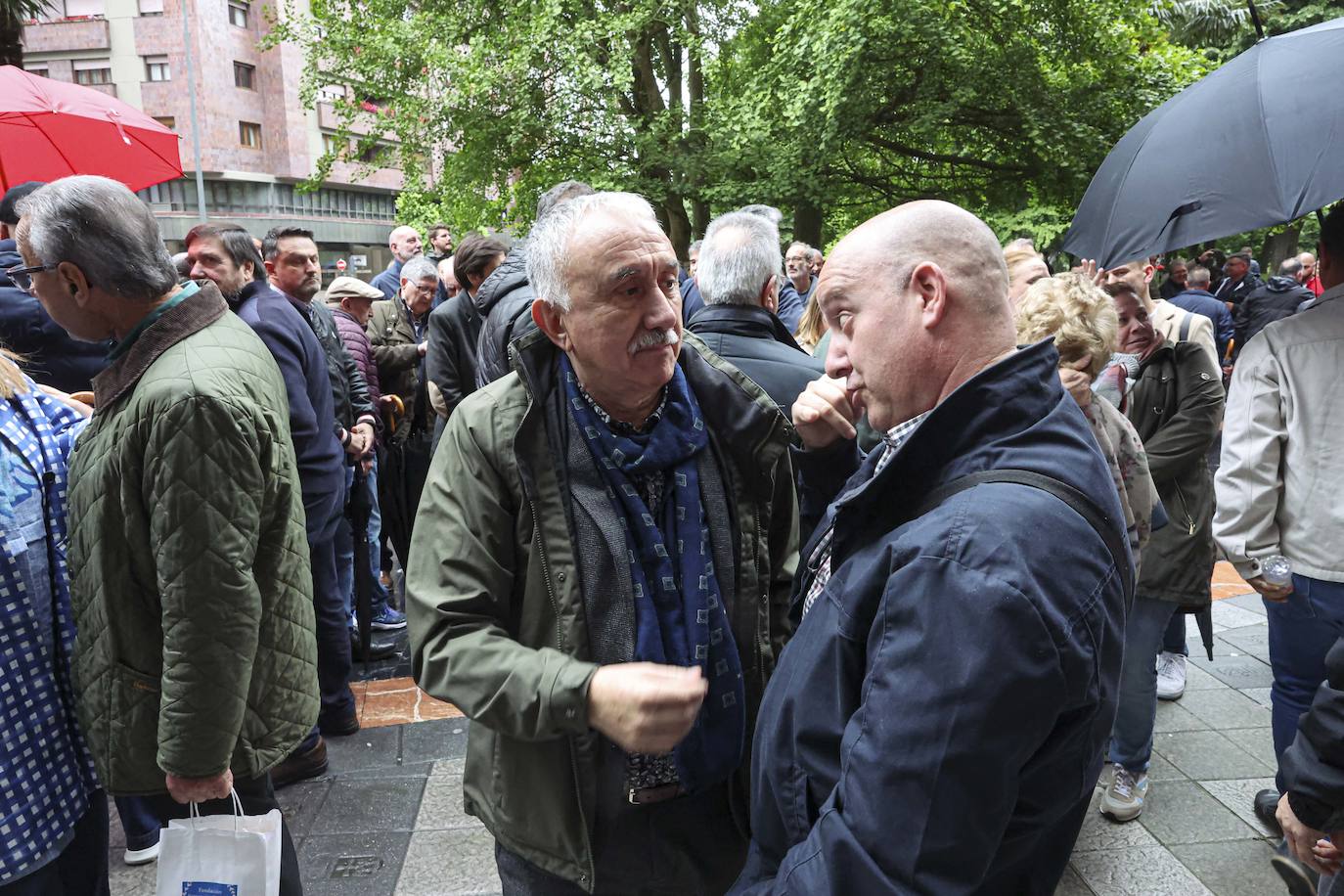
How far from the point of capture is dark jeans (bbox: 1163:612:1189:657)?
468cm

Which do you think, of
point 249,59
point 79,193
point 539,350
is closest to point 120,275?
point 79,193

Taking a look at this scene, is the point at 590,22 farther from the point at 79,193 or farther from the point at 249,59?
the point at 249,59

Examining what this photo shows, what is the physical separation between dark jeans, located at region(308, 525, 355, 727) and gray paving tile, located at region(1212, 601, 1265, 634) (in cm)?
498

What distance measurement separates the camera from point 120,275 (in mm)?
2127

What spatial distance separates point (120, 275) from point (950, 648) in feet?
6.52

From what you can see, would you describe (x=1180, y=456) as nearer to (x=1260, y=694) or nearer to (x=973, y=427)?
(x=1260, y=694)

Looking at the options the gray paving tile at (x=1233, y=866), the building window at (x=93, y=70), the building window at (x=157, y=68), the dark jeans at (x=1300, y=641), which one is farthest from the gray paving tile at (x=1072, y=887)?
the building window at (x=93, y=70)

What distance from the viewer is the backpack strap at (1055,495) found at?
1240 mm

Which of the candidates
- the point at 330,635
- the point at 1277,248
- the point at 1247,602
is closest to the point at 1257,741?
the point at 1247,602

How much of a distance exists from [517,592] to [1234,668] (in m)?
4.65

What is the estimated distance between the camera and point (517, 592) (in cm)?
187

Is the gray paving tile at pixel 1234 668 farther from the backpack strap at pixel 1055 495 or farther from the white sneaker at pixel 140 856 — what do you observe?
the white sneaker at pixel 140 856

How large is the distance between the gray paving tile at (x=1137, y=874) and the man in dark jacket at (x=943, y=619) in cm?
218

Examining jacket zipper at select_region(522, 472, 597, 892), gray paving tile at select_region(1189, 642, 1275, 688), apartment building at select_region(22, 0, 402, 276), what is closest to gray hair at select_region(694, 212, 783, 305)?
jacket zipper at select_region(522, 472, 597, 892)
